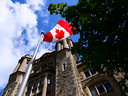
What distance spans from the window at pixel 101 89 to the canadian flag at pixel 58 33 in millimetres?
5962

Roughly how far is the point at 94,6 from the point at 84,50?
8.28 ft

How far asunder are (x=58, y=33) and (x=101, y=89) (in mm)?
7155

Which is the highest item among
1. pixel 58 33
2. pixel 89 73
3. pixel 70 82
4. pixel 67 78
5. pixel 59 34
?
pixel 58 33

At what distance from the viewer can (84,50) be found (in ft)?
A: 18.0

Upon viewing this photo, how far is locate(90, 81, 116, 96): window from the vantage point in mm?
8331

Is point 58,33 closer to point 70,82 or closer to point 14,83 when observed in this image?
point 70,82

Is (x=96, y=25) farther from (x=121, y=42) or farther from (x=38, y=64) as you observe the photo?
(x=38, y=64)

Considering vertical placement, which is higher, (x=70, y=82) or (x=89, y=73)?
(x=89, y=73)

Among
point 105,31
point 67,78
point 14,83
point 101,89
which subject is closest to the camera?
point 105,31

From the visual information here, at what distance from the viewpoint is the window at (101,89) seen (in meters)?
8.33

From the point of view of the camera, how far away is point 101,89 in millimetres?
8906

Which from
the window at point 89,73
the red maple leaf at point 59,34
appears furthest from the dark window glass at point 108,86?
the red maple leaf at point 59,34

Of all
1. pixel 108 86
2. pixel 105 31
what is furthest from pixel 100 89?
pixel 105 31

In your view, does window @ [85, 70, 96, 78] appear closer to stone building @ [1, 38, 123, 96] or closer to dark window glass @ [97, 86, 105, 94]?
stone building @ [1, 38, 123, 96]
